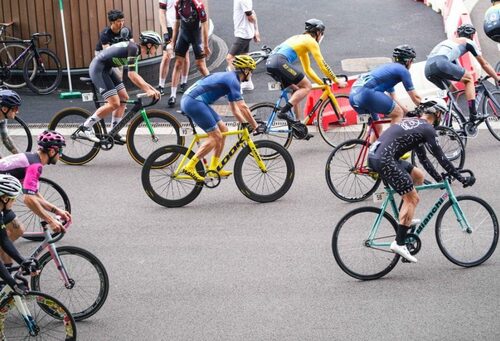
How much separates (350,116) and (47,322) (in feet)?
25.5

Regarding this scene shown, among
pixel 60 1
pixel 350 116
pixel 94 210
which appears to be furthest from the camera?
pixel 60 1

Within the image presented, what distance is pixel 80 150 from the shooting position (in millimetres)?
14219

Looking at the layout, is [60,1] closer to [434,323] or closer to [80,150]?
[80,150]

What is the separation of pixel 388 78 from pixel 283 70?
6.63 feet

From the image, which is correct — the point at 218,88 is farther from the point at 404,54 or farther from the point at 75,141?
the point at 75,141

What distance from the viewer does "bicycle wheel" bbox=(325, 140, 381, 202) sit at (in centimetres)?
1220

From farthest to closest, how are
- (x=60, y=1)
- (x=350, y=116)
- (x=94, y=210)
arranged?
(x=60, y=1)
(x=350, y=116)
(x=94, y=210)

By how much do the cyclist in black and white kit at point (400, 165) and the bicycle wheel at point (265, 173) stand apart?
8.09 feet

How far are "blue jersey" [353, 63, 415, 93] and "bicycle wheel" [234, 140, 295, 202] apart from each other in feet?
5.17

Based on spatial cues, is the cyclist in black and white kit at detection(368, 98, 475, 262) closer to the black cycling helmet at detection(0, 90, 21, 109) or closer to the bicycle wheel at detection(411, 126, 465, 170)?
the bicycle wheel at detection(411, 126, 465, 170)

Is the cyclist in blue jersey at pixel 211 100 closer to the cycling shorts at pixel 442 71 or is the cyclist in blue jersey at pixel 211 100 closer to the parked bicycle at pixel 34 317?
the cycling shorts at pixel 442 71

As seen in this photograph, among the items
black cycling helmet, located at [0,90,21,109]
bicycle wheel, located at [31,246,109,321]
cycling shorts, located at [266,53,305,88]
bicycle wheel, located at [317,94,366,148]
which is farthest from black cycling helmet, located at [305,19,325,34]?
bicycle wheel, located at [31,246,109,321]

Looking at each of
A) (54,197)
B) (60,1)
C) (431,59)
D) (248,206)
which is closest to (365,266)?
(248,206)

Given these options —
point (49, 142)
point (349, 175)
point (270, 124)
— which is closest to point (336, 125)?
point (270, 124)
